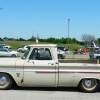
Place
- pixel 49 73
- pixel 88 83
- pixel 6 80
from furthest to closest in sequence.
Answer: pixel 6 80
pixel 88 83
pixel 49 73

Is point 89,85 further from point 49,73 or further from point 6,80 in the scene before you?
point 6,80

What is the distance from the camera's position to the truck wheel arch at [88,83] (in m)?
6.22

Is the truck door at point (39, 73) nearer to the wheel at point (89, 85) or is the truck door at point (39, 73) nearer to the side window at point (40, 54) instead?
the side window at point (40, 54)

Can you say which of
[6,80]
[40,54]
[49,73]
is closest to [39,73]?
[49,73]

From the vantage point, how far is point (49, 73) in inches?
241

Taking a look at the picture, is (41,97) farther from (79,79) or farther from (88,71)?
(88,71)

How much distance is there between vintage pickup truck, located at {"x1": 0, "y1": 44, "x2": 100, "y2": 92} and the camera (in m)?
6.11

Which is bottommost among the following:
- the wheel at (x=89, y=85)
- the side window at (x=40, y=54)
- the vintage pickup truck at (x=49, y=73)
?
the wheel at (x=89, y=85)

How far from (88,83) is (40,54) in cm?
203

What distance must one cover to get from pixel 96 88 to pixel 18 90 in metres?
2.82

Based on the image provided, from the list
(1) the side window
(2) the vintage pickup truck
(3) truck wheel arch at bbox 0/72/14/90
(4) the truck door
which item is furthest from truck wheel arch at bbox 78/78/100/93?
(3) truck wheel arch at bbox 0/72/14/90

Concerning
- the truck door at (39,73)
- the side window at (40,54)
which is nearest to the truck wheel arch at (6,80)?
the truck door at (39,73)

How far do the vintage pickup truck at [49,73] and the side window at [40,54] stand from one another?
4cm

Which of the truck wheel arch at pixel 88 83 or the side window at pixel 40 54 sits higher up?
the side window at pixel 40 54
